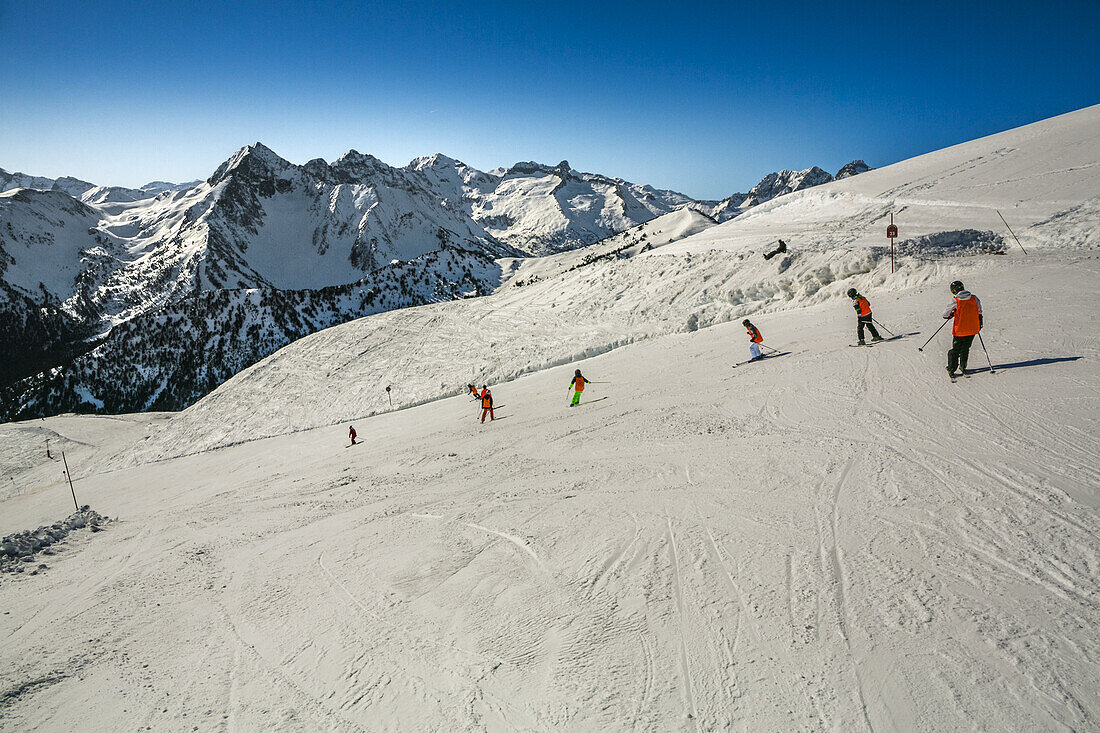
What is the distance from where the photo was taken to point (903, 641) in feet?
13.5

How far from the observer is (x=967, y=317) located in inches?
372

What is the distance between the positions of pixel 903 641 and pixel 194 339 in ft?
414

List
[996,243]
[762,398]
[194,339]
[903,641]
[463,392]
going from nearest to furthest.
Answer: [903,641] < [762,398] < [996,243] < [463,392] < [194,339]

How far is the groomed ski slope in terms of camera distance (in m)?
3.98

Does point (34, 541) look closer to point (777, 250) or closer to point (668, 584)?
point (668, 584)

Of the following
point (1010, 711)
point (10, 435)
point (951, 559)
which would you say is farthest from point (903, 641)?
point (10, 435)

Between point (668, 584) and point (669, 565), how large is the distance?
358 mm

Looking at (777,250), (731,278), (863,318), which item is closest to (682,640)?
(863,318)

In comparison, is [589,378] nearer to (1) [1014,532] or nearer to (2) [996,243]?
(1) [1014,532]

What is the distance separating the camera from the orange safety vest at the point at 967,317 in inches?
369

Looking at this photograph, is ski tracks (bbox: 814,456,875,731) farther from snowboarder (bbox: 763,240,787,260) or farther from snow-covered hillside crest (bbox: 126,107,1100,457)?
snowboarder (bbox: 763,240,787,260)

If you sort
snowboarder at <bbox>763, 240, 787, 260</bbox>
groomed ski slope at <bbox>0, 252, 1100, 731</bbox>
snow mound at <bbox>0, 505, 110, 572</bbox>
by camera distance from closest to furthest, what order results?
groomed ski slope at <bbox>0, 252, 1100, 731</bbox> < snow mound at <bbox>0, 505, 110, 572</bbox> < snowboarder at <bbox>763, 240, 787, 260</bbox>

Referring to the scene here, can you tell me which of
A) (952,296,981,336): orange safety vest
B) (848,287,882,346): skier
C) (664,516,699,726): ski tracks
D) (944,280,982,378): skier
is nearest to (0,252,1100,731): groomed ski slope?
(664,516,699,726): ski tracks

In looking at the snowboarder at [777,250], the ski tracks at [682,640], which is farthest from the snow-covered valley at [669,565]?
the snowboarder at [777,250]
